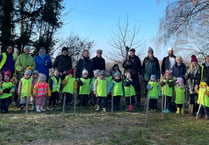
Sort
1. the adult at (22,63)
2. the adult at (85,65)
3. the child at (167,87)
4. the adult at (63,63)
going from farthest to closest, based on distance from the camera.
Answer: the adult at (85,65) < the adult at (63,63) < the adult at (22,63) < the child at (167,87)

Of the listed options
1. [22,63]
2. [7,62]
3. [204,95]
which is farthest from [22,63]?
[204,95]

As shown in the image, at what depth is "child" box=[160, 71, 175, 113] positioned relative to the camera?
10.3m

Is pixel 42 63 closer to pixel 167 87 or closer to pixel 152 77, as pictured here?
pixel 152 77

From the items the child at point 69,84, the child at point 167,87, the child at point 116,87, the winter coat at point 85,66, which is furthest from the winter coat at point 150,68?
the child at point 69,84

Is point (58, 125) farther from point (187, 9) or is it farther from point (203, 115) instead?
point (187, 9)

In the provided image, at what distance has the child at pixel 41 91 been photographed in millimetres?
10031

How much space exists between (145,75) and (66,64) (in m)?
2.96

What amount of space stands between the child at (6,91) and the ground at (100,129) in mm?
467

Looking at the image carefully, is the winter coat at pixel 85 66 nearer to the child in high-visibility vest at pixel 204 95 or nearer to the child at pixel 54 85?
the child at pixel 54 85

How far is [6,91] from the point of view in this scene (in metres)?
10.1

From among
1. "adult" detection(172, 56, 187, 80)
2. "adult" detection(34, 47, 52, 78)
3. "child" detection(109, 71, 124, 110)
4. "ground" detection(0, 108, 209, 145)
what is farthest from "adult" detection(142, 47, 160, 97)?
"adult" detection(34, 47, 52, 78)

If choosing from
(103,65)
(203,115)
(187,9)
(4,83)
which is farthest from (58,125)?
(187,9)

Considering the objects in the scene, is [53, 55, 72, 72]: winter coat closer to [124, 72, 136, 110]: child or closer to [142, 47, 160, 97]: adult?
[124, 72, 136, 110]: child

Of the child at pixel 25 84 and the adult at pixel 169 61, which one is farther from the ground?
the adult at pixel 169 61
